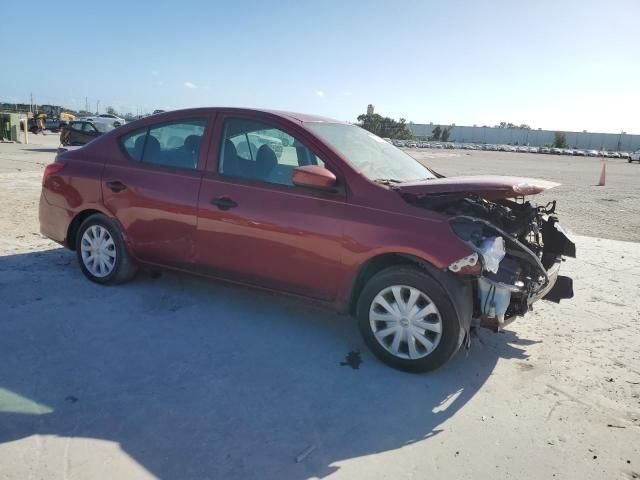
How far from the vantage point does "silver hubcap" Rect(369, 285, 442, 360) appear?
350cm

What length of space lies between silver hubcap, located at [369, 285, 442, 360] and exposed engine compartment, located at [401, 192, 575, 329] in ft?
1.12

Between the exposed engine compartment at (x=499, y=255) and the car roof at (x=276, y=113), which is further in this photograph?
the car roof at (x=276, y=113)

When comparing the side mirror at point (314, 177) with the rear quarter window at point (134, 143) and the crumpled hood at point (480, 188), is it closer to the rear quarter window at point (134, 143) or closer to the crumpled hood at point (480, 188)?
the crumpled hood at point (480, 188)

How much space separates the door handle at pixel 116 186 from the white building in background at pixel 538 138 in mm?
140064

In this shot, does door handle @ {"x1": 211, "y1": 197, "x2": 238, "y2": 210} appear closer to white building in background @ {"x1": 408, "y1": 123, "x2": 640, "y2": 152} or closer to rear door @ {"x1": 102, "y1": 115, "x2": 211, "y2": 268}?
rear door @ {"x1": 102, "y1": 115, "x2": 211, "y2": 268}

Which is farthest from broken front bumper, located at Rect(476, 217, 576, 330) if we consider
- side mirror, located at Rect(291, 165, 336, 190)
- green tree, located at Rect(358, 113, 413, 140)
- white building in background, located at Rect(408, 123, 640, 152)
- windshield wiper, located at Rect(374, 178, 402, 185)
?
white building in background, located at Rect(408, 123, 640, 152)

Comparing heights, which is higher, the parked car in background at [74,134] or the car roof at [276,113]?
the parked car in background at [74,134]

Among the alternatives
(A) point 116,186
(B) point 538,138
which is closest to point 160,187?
(A) point 116,186

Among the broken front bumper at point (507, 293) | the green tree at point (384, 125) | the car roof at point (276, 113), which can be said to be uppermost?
the green tree at point (384, 125)

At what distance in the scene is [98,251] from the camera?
16.1 ft

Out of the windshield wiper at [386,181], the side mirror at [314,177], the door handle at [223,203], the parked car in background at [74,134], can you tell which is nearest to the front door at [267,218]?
the door handle at [223,203]

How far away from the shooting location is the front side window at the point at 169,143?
4.44m

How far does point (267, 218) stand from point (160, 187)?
3.79 ft

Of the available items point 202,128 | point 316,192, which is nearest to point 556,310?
point 316,192
